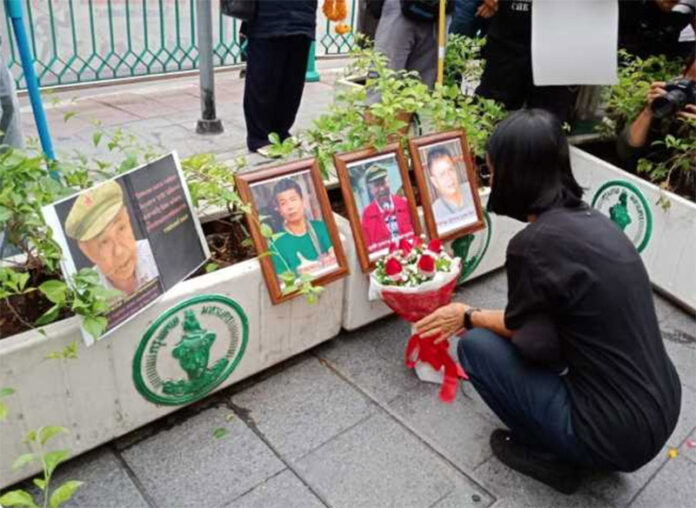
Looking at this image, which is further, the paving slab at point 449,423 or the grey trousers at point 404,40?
the grey trousers at point 404,40

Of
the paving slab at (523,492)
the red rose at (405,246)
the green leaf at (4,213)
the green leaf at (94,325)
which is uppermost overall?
the green leaf at (4,213)

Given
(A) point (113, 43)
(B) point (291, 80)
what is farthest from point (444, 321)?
(A) point (113, 43)

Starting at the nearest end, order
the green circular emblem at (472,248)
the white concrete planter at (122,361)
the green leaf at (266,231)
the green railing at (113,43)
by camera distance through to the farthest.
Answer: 1. the white concrete planter at (122,361)
2. the green leaf at (266,231)
3. the green circular emblem at (472,248)
4. the green railing at (113,43)

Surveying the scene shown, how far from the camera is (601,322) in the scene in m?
1.88

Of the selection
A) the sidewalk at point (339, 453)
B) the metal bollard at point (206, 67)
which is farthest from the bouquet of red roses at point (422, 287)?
the metal bollard at point (206, 67)

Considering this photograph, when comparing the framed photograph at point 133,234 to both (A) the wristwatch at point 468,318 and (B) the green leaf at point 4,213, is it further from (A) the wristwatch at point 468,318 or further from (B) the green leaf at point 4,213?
(A) the wristwatch at point 468,318

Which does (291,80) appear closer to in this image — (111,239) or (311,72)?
(111,239)

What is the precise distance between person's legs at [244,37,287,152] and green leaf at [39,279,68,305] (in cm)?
269

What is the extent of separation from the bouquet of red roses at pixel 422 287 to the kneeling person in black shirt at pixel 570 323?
39 cm

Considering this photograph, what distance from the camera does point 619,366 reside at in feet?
6.26

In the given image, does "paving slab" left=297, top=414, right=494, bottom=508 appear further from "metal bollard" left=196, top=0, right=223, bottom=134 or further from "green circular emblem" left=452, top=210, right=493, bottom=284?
"metal bollard" left=196, top=0, right=223, bottom=134

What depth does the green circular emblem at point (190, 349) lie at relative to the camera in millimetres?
2148

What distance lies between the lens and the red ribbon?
253 cm

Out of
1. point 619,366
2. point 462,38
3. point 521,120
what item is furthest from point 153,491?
point 462,38
